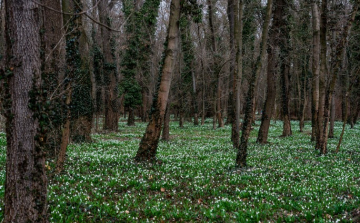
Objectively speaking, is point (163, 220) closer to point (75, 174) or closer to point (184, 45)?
point (75, 174)

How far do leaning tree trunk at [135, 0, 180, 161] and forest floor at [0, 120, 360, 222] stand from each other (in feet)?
1.84

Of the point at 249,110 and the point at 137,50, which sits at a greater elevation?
the point at 137,50

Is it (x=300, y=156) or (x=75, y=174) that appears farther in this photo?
(x=300, y=156)

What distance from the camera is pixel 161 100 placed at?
10891 millimetres

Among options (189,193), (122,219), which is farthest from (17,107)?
(189,193)

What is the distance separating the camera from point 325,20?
46.0ft

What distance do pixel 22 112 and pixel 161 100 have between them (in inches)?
273

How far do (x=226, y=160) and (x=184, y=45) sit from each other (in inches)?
983

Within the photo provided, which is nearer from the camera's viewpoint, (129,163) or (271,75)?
(129,163)

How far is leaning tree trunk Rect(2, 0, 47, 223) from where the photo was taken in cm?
412

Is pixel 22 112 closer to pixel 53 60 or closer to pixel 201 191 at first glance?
pixel 201 191

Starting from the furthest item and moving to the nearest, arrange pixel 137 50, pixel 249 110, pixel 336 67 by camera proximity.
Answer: pixel 137 50 → pixel 336 67 → pixel 249 110

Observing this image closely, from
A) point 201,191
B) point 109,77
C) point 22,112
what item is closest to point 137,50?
point 109,77

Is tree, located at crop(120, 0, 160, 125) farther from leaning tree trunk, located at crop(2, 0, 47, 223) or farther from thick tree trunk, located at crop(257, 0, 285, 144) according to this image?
leaning tree trunk, located at crop(2, 0, 47, 223)
